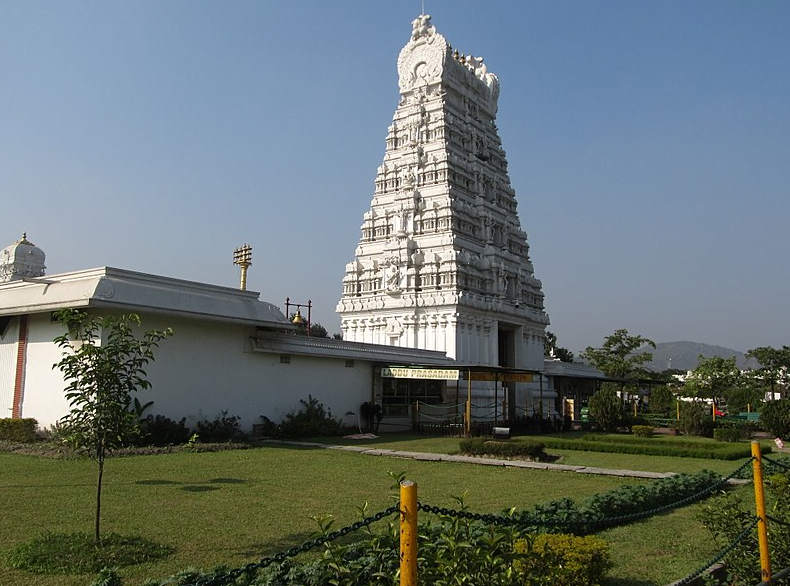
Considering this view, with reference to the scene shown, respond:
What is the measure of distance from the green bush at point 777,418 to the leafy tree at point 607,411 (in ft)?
21.4

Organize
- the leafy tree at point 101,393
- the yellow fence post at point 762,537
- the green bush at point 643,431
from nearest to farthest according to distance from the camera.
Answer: the yellow fence post at point 762,537
the leafy tree at point 101,393
the green bush at point 643,431

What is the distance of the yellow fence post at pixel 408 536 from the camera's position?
4.23 metres

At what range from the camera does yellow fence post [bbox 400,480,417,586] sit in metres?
4.23

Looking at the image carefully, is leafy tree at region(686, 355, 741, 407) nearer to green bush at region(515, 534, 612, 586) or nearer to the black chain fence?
the black chain fence

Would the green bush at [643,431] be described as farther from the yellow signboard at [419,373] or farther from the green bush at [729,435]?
the yellow signboard at [419,373]

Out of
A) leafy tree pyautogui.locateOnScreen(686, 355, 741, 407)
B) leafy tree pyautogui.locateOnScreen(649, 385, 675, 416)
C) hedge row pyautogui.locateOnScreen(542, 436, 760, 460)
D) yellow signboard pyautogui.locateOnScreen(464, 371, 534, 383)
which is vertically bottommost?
hedge row pyautogui.locateOnScreen(542, 436, 760, 460)

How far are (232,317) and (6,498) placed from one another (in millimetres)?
12652

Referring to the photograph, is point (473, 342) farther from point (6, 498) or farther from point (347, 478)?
point (6, 498)

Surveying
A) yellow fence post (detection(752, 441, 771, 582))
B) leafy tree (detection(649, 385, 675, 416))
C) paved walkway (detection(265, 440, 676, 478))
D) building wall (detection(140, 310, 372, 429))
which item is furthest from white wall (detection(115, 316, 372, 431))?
leafy tree (detection(649, 385, 675, 416))

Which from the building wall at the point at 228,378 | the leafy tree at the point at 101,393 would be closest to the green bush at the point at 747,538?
the leafy tree at the point at 101,393

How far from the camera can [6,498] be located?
1165cm

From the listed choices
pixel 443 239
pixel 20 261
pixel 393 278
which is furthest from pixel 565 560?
pixel 20 261

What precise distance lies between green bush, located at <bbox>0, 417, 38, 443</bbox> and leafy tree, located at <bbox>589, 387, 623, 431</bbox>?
2567 cm

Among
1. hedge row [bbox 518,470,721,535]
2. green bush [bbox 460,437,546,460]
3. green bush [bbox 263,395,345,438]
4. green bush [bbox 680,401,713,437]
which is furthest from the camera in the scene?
green bush [bbox 680,401,713,437]
